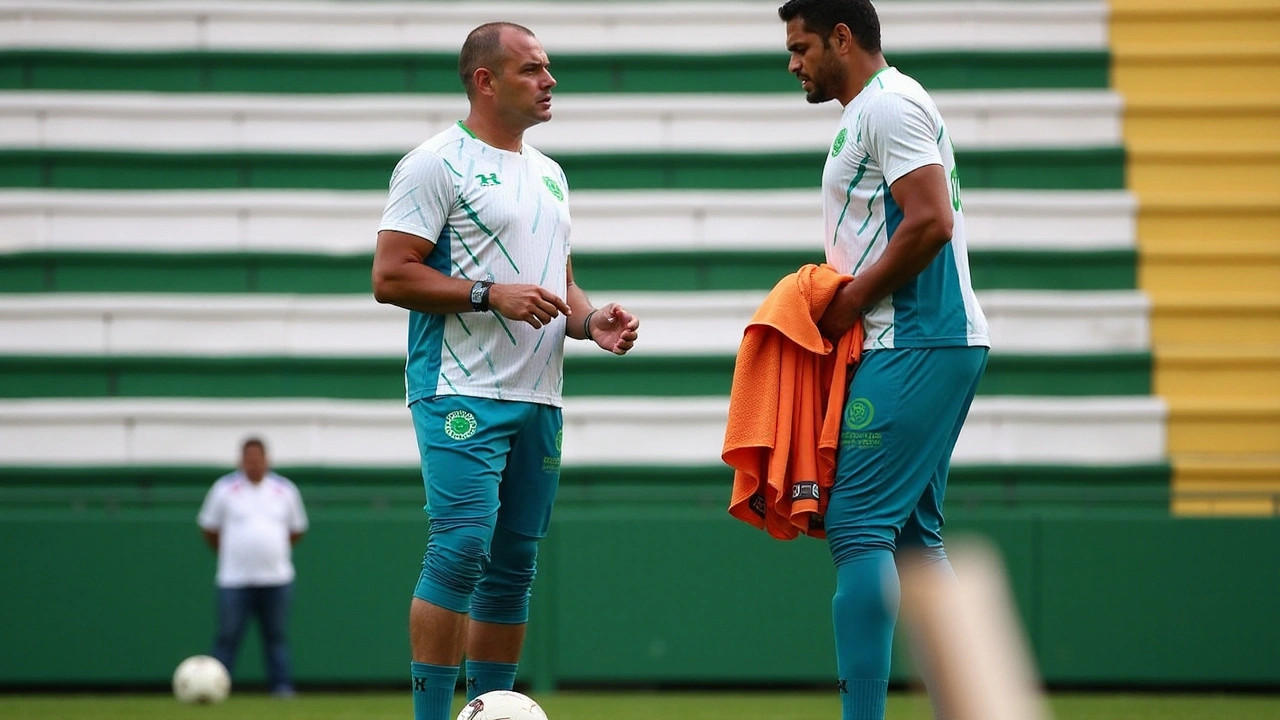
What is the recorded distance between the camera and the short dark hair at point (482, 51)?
4.29 m

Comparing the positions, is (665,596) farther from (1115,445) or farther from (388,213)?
(388,213)

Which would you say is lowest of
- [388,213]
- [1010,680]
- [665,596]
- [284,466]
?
[665,596]

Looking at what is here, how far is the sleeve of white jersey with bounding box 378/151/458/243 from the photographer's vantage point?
163 inches

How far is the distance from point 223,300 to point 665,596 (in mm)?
4020

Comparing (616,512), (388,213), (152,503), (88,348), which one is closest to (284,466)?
(152,503)

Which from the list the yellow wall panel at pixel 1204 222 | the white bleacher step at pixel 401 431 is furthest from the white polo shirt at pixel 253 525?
the yellow wall panel at pixel 1204 222

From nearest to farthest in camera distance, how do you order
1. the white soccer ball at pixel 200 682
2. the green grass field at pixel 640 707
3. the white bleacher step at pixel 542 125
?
the green grass field at pixel 640 707
the white soccer ball at pixel 200 682
the white bleacher step at pixel 542 125

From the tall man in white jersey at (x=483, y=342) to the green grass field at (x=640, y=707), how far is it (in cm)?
316

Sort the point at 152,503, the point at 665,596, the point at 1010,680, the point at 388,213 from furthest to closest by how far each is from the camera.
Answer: the point at 152,503, the point at 665,596, the point at 388,213, the point at 1010,680

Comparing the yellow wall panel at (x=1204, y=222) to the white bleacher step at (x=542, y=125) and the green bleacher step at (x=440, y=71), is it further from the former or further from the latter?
the green bleacher step at (x=440, y=71)

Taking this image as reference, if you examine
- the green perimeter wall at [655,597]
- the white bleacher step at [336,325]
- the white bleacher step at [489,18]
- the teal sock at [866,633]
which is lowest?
the green perimeter wall at [655,597]

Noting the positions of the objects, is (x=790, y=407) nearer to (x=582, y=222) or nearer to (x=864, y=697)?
(x=864, y=697)

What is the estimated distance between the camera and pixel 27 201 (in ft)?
35.4

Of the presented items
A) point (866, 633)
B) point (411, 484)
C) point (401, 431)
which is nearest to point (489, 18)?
point (401, 431)
